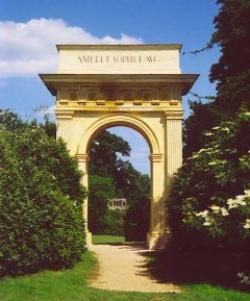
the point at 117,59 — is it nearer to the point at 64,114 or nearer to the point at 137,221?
the point at 64,114

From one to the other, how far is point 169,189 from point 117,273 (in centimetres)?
630

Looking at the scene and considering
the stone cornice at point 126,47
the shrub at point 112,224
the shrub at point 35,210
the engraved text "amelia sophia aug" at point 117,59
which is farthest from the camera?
the shrub at point 112,224

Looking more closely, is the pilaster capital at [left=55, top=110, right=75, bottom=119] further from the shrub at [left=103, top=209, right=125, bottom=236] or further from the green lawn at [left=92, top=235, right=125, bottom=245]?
the shrub at [left=103, top=209, right=125, bottom=236]

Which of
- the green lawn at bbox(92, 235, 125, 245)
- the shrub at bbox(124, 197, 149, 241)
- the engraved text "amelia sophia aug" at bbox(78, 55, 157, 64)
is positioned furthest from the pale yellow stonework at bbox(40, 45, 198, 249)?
the green lawn at bbox(92, 235, 125, 245)

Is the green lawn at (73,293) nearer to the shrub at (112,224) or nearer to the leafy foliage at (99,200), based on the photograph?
the leafy foliage at (99,200)

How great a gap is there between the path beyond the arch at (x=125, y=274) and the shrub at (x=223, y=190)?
1.91m

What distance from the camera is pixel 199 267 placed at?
15.6 metres

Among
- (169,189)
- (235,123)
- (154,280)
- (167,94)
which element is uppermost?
→ (167,94)

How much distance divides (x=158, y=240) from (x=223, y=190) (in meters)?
7.86

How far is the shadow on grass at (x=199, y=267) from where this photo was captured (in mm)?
13872

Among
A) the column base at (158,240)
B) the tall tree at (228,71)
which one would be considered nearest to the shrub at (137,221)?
the tall tree at (228,71)

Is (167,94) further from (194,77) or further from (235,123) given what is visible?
(235,123)

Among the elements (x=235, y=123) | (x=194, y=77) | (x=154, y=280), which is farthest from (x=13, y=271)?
(x=194, y=77)

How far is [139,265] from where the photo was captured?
16688 mm
